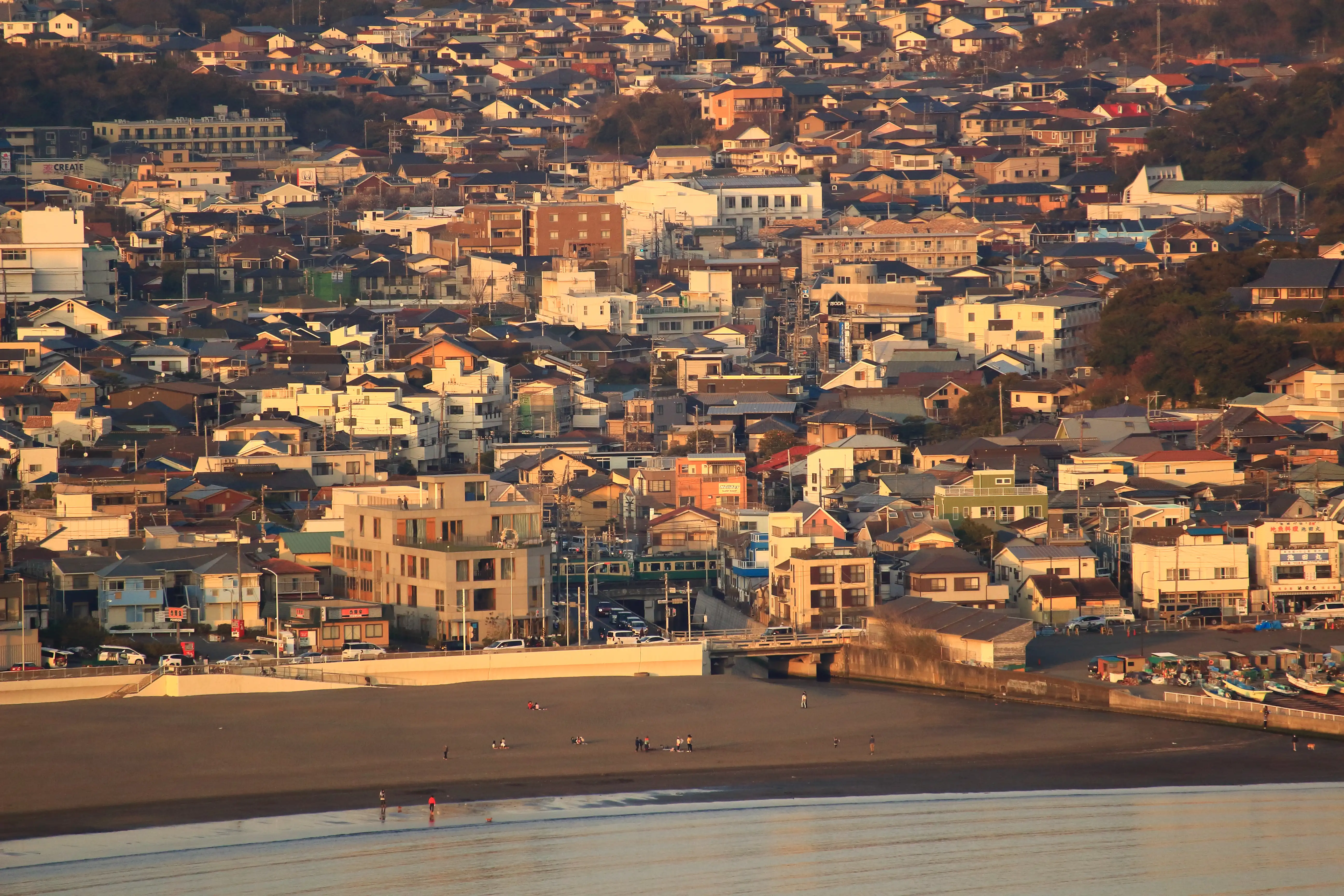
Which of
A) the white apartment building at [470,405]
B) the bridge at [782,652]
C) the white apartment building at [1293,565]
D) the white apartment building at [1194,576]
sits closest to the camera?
the bridge at [782,652]

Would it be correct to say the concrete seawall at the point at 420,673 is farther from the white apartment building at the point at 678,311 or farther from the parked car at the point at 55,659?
the white apartment building at the point at 678,311

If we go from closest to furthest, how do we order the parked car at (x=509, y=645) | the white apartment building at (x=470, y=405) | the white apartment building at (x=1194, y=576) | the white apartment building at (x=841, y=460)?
1. the parked car at (x=509, y=645)
2. the white apartment building at (x=1194, y=576)
3. the white apartment building at (x=841, y=460)
4. the white apartment building at (x=470, y=405)

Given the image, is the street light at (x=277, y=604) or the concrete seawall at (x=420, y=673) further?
the street light at (x=277, y=604)

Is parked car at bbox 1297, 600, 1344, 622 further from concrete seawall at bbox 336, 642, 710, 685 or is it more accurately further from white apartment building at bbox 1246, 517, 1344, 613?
concrete seawall at bbox 336, 642, 710, 685

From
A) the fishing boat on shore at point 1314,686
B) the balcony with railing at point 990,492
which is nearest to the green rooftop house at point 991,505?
the balcony with railing at point 990,492

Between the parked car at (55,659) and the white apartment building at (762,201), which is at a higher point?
the white apartment building at (762,201)

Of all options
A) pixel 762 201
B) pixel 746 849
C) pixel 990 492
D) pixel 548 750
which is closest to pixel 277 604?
pixel 548 750

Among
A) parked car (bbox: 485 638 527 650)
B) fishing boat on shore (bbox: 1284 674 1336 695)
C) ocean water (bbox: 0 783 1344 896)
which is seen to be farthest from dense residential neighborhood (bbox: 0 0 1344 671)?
ocean water (bbox: 0 783 1344 896)
